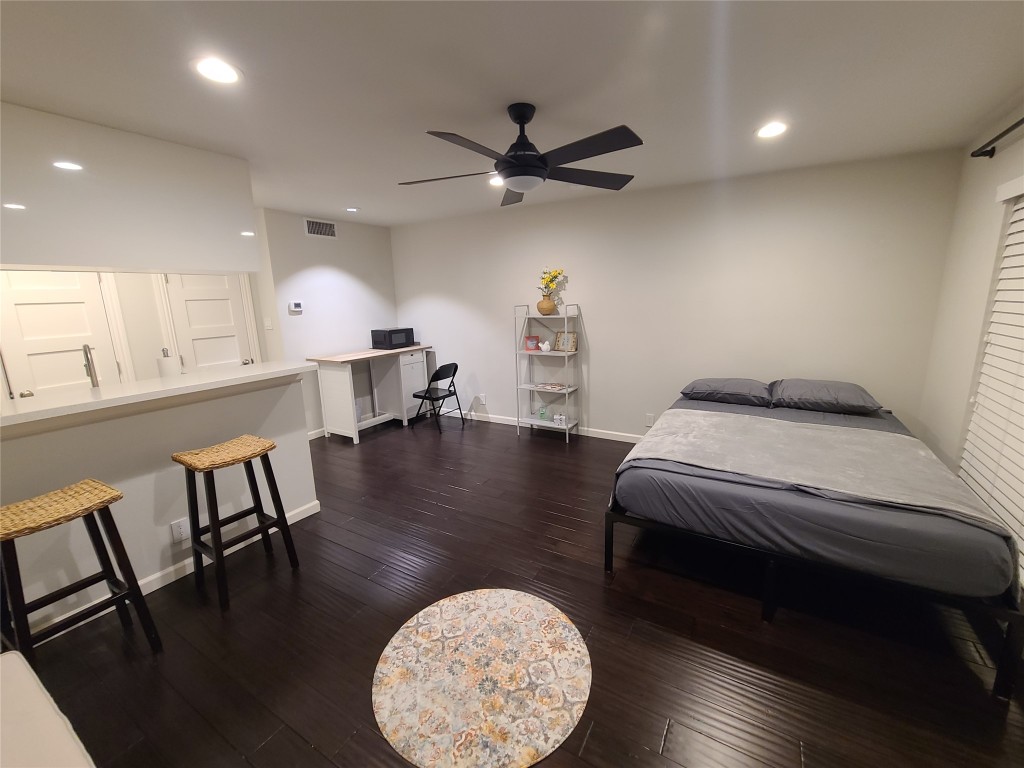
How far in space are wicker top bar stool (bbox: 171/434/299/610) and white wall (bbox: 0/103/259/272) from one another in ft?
3.95

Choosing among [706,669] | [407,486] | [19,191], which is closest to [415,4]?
[19,191]

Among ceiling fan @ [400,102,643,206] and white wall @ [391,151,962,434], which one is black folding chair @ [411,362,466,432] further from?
ceiling fan @ [400,102,643,206]

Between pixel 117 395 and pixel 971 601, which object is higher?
pixel 117 395

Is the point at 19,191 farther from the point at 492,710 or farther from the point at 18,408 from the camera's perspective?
the point at 492,710

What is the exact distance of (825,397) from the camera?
304 centimetres

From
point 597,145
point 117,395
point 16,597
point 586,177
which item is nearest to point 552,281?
point 586,177

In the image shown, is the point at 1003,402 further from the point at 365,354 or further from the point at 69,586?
the point at 365,354

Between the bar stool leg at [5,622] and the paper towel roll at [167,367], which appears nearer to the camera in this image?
the bar stool leg at [5,622]

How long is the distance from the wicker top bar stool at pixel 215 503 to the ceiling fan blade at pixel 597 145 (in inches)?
86.4

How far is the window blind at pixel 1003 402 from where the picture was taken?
1928 millimetres

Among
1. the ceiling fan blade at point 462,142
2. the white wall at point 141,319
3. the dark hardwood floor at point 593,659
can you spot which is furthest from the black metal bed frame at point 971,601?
the white wall at point 141,319

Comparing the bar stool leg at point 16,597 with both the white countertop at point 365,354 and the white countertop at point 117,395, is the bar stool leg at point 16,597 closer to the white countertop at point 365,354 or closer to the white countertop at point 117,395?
the white countertop at point 117,395

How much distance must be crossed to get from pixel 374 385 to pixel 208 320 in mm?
1881

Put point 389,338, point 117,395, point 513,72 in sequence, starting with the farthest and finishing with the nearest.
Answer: point 389,338, point 117,395, point 513,72
